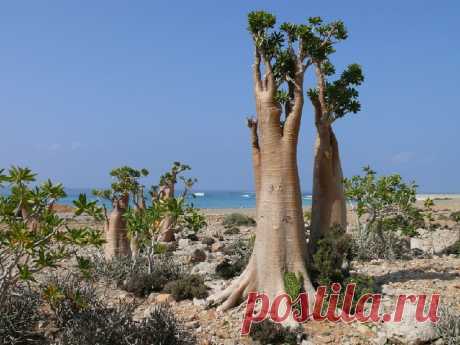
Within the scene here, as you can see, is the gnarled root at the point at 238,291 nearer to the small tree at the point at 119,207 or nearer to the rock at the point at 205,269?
the rock at the point at 205,269

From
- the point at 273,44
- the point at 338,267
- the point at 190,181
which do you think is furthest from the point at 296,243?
the point at 190,181

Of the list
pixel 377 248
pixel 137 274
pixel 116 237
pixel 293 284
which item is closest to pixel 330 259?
pixel 293 284

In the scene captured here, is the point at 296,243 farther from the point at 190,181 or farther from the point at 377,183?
the point at 190,181

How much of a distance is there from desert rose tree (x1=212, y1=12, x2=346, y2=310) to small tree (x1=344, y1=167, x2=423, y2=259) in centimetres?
607

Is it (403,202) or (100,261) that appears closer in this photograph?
(100,261)

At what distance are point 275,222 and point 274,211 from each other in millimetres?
199

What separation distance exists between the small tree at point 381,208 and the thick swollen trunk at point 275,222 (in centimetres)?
600

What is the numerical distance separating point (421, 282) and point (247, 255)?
178 inches

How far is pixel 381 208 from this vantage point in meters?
14.0

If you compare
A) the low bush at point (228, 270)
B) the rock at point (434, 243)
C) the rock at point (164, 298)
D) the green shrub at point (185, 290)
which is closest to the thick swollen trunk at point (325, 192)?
the green shrub at point (185, 290)

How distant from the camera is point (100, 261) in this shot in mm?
11859

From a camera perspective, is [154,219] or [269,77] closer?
[269,77]

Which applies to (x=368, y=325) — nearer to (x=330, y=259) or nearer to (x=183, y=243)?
(x=330, y=259)

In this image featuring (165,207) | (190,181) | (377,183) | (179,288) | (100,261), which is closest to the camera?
(179,288)
